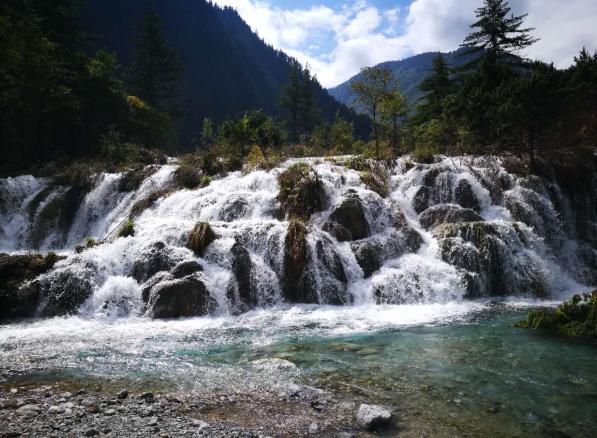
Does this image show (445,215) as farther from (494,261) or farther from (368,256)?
(368,256)

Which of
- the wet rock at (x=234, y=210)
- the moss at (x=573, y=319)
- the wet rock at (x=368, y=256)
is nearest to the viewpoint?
the moss at (x=573, y=319)

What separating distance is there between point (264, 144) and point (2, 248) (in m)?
16.4

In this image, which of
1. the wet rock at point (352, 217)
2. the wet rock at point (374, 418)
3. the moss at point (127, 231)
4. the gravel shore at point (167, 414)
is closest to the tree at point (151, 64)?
the moss at point (127, 231)

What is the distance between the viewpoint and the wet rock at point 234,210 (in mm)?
17031

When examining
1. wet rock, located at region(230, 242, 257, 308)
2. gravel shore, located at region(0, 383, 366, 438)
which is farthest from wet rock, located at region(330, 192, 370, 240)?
gravel shore, located at region(0, 383, 366, 438)

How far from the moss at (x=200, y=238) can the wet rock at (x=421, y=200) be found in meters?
9.34

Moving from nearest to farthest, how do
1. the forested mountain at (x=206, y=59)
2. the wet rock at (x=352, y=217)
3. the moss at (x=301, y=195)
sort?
1. the wet rock at (x=352, y=217)
2. the moss at (x=301, y=195)
3. the forested mountain at (x=206, y=59)

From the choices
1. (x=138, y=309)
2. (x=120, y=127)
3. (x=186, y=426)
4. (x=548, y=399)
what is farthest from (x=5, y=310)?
(x=120, y=127)

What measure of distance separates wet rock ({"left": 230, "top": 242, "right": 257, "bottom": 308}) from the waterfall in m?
0.03

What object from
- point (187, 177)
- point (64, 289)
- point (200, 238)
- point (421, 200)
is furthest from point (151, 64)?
point (64, 289)

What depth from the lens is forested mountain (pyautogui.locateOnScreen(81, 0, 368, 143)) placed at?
339 feet

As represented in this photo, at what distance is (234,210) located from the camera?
56.3 ft

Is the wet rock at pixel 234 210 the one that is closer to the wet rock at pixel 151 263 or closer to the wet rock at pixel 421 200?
the wet rock at pixel 151 263

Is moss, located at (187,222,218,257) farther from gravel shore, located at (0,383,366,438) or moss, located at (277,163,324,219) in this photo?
gravel shore, located at (0,383,366,438)
